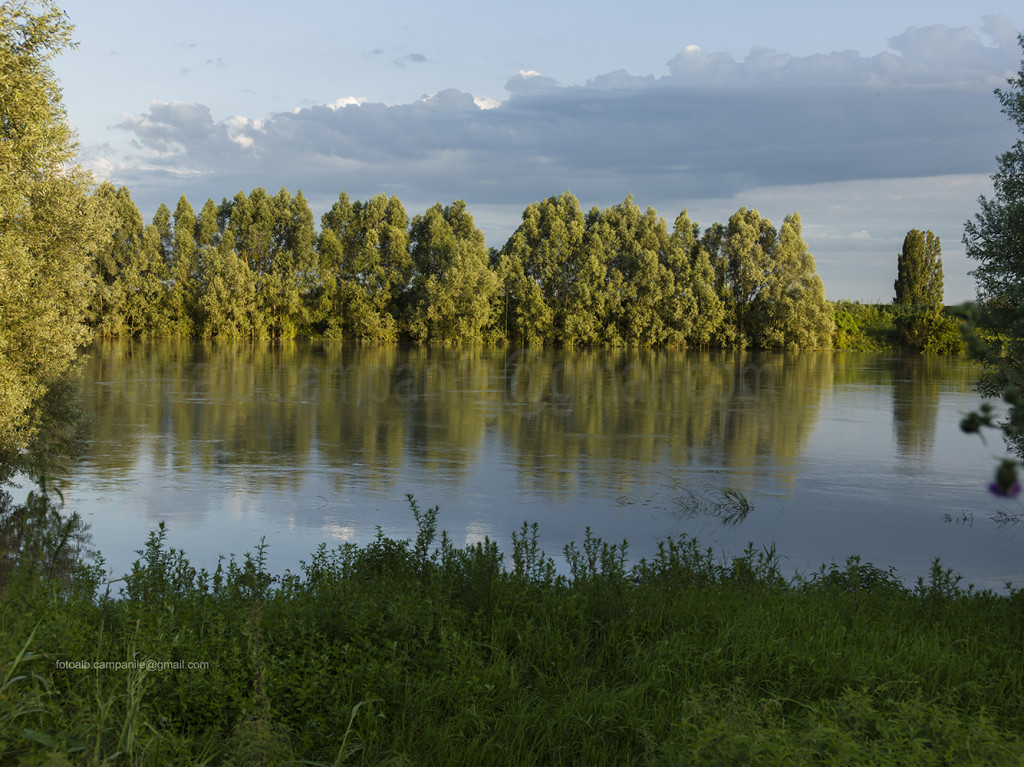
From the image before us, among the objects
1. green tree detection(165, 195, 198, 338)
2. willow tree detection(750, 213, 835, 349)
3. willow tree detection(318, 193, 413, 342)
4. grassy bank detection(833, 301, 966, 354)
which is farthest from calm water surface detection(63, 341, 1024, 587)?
willow tree detection(318, 193, 413, 342)

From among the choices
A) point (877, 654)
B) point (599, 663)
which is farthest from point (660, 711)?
point (877, 654)

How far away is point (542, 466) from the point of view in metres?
15.9

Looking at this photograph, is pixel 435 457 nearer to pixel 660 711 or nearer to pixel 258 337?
pixel 660 711

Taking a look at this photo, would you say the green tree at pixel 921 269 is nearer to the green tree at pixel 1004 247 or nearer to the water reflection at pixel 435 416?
the water reflection at pixel 435 416

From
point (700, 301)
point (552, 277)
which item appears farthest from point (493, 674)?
point (552, 277)

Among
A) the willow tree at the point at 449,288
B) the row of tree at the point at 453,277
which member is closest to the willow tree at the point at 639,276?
the row of tree at the point at 453,277

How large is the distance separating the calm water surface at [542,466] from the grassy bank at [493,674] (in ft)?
11.7

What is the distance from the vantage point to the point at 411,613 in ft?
18.0

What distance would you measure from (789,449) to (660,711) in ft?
49.2

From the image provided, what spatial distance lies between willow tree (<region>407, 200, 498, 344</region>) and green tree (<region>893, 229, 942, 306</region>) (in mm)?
39615

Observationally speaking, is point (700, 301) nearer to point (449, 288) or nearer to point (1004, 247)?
point (449, 288)

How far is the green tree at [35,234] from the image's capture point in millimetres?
12859

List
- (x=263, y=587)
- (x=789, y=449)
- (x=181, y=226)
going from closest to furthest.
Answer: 1. (x=263, y=587)
2. (x=789, y=449)
3. (x=181, y=226)

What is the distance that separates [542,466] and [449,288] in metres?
48.4
